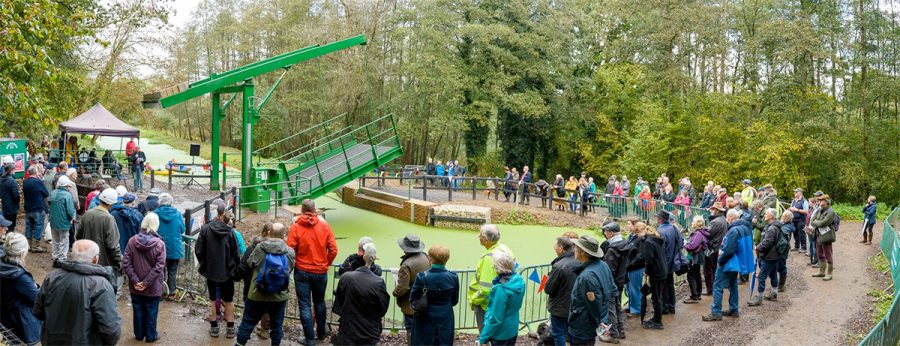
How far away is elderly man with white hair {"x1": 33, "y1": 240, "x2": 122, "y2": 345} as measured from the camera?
5.18 metres

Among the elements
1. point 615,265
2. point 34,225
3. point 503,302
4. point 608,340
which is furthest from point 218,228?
point 34,225

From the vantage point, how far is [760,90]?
103 ft

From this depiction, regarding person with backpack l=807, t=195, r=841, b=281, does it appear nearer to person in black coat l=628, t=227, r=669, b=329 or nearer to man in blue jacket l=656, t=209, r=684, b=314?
man in blue jacket l=656, t=209, r=684, b=314

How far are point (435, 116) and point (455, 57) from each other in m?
2.95

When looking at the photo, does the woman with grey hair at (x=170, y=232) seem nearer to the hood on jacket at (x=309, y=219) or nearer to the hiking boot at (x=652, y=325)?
the hood on jacket at (x=309, y=219)

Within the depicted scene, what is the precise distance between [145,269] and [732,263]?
7.30 meters

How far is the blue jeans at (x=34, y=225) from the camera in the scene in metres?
11.2

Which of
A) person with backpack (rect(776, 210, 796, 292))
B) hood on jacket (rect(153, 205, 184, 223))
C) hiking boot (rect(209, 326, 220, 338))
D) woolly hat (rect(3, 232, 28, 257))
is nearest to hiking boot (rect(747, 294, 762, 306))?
person with backpack (rect(776, 210, 796, 292))

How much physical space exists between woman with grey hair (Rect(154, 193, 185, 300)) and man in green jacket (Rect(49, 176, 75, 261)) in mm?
2103

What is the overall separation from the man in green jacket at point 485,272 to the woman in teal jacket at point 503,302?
459mm

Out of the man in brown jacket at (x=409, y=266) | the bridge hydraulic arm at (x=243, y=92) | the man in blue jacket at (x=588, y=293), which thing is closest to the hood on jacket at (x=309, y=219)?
the man in brown jacket at (x=409, y=266)

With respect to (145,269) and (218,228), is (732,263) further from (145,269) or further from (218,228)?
(145,269)

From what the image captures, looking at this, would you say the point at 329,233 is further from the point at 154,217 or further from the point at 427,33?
the point at 427,33

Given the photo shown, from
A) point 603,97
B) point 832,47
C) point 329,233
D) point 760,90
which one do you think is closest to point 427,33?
point 603,97
